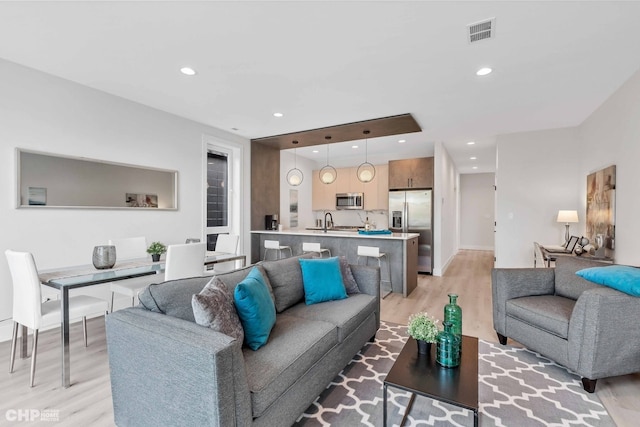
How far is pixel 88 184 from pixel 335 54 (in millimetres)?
3138

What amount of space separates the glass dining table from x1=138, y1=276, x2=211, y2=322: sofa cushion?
0.98 metres

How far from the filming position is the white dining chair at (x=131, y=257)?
3.04m

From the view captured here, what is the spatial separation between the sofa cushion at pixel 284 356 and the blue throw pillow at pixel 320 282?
0.45 meters

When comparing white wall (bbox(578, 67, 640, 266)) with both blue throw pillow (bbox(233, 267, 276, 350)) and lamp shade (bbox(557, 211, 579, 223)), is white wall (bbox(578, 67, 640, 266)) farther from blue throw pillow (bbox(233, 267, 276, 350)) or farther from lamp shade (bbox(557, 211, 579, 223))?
blue throw pillow (bbox(233, 267, 276, 350))

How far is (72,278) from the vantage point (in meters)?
2.38

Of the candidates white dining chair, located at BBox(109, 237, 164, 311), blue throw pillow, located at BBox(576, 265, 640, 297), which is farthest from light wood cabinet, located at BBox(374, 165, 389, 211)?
white dining chair, located at BBox(109, 237, 164, 311)

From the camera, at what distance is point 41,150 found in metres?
3.11

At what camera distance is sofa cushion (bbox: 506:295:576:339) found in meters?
2.29

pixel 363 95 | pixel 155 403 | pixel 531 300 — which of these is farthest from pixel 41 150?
pixel 531 300

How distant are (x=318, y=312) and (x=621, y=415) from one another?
6.62 feet

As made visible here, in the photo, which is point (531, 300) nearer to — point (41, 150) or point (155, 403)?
point (155, 403)

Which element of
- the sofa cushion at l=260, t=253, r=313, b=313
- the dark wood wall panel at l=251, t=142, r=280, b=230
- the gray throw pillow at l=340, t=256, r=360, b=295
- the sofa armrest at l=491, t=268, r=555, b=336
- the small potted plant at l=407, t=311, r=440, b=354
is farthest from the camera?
the dark wood wall panel at l=251, t=142, r=280, b=230

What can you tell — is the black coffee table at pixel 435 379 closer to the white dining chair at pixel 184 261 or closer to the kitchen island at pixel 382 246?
the white dining chair at pixel 184 261

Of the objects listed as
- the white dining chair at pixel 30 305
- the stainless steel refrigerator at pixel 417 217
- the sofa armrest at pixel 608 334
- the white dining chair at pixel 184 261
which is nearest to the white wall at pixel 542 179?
the stainless steel refrigerator at pixel 417 217
